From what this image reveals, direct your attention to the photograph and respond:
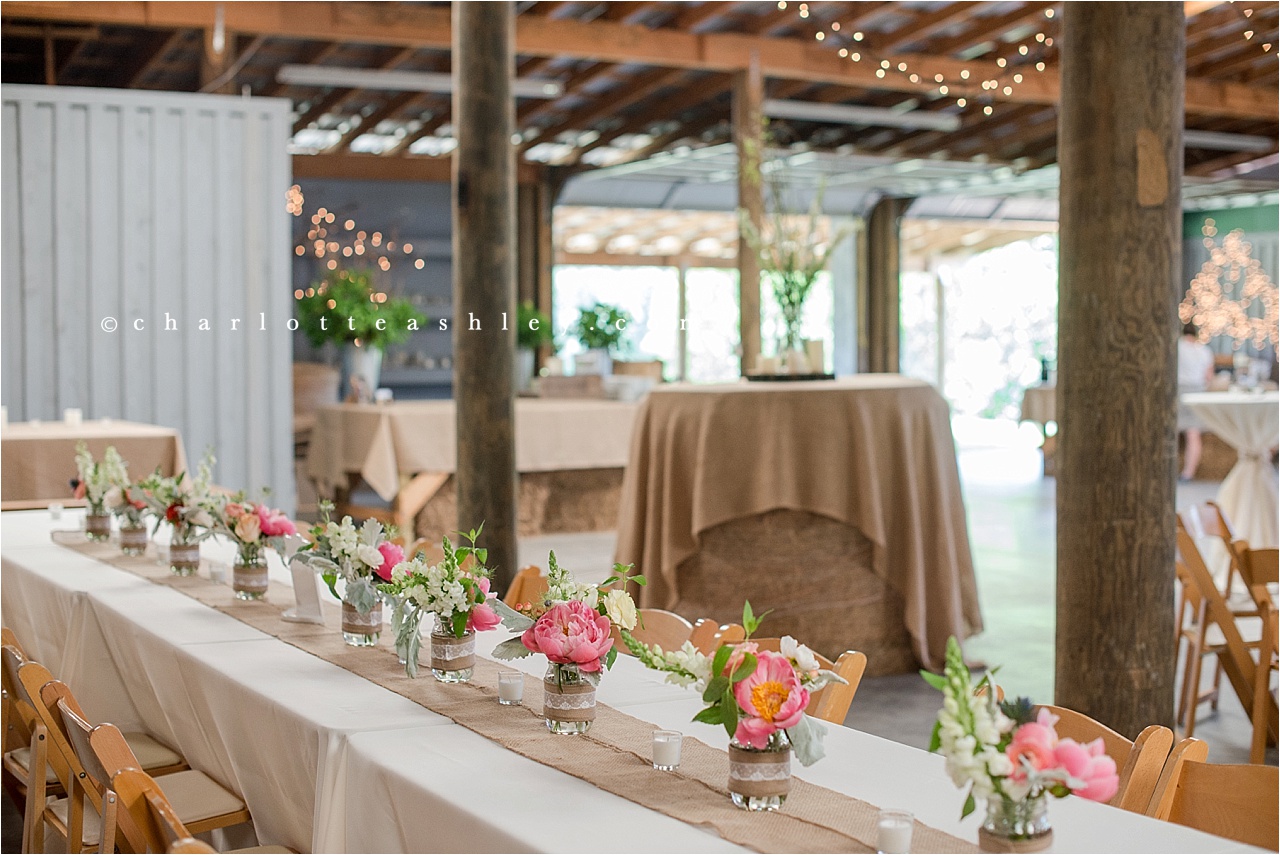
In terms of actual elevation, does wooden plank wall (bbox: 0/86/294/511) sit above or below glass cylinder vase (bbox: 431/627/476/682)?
above

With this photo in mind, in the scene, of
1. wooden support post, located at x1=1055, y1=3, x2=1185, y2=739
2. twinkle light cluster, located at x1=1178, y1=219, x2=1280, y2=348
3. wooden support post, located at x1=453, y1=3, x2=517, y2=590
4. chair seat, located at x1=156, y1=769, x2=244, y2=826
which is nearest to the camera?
chair seat, located at x1=156, y1=769, x2=244, y2=826

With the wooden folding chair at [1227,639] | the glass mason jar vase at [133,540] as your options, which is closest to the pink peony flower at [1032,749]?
the wooden folding chair at [1227,639]

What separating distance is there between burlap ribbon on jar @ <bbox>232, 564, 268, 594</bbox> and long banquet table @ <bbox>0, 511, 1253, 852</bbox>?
0.13m

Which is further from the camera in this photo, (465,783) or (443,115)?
(443,115)

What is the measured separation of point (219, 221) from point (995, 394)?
14311 millimetres

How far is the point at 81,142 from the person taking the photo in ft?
25.5

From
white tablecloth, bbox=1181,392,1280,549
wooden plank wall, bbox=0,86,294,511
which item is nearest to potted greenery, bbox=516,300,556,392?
wooden plank wall, bbox=0,86,294,511

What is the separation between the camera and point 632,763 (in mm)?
1988

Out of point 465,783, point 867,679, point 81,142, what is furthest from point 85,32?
point 465,783

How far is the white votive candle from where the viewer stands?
1.60 meters

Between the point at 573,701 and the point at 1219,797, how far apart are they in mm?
933

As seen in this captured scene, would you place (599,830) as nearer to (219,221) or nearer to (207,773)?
(207,773)

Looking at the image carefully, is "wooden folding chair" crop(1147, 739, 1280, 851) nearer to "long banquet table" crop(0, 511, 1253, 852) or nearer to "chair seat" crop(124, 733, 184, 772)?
"long banquet table" crop(0, 511, 1253, 852)

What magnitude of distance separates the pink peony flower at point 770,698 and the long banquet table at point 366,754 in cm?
15
